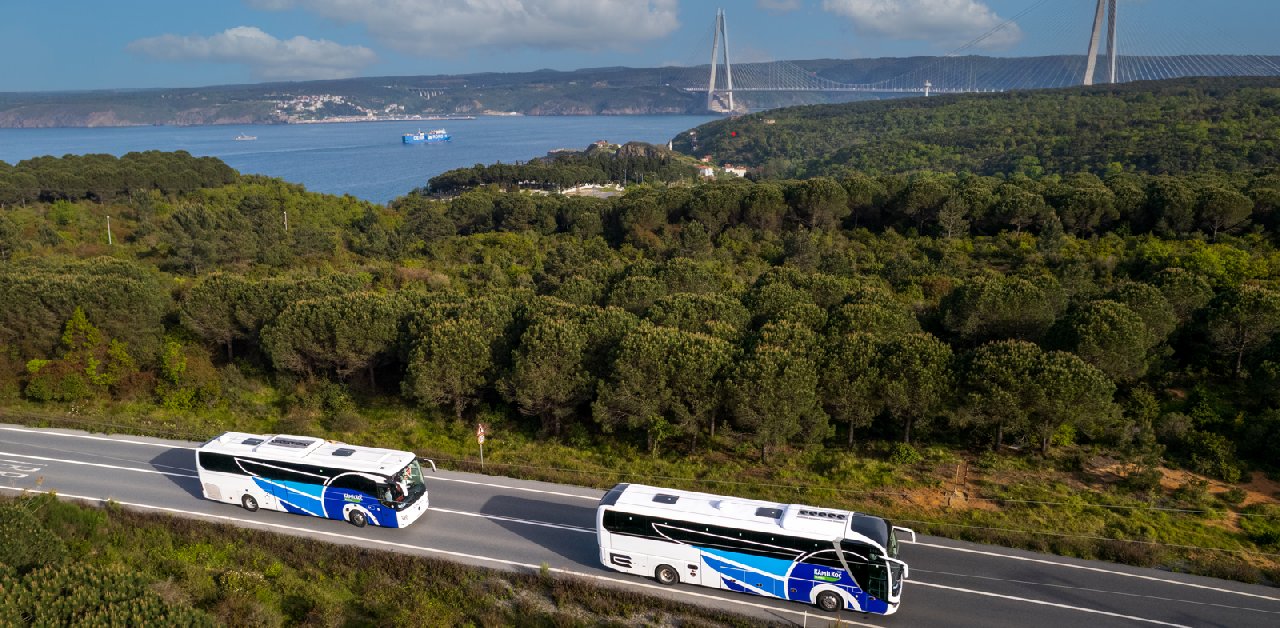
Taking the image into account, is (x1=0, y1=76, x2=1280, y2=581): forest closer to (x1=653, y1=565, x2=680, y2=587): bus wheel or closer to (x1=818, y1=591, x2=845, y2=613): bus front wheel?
(x1=818, y1=591, x2=845, y2=613): bus front wheel

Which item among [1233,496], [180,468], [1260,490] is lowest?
[1260,490]

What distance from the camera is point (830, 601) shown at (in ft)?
45.5

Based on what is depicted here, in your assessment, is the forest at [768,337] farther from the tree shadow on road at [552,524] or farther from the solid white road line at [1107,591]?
the solid white road line at [1107,591]

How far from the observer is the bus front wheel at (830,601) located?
1386cm

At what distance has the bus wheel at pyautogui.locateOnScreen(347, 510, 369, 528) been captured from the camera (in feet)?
56.7

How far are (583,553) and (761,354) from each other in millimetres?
8137

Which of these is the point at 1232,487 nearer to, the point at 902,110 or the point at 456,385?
the point at 456,385

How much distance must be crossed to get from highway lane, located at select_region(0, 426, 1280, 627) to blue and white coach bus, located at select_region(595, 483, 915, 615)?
16.0 inches

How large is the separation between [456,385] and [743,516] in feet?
40.6

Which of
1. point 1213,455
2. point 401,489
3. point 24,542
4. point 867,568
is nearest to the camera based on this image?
point 24,542

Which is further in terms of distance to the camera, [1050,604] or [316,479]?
[316,479]

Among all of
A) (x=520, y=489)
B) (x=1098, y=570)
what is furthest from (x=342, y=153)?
(x=1098, y=570)

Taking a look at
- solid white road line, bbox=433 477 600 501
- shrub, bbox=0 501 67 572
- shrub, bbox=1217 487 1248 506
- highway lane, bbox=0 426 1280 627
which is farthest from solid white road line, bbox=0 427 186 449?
shrub, bbox=1217 487 1248 506

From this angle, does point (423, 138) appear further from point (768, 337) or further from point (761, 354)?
point (761, 354)
